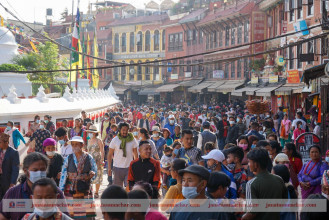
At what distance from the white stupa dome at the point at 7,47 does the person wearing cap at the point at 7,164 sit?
23.2 metres

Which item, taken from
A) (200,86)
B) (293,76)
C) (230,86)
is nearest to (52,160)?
(293,76)

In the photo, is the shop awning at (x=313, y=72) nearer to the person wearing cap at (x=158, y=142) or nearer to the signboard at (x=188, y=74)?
the person wearing cap at (x=158, y=142)

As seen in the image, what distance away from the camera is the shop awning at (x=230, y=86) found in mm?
43562

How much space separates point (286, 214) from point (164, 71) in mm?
60741

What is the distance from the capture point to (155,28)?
225ft

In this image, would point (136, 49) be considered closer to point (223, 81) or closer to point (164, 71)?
point (164, 71)

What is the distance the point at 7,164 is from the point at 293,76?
23725mm

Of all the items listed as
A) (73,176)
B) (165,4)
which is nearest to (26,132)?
(73,176)

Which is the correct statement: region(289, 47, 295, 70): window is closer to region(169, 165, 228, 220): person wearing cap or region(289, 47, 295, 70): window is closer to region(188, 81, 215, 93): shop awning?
region(188, 81, 215, 93): shop awning

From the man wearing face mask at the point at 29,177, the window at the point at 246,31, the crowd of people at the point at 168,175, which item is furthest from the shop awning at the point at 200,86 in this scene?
the man wearing face mask at the point at 29,177

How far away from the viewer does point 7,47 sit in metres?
31.6

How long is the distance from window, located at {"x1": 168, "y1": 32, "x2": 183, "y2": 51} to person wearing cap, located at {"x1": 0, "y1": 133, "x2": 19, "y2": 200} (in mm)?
54407

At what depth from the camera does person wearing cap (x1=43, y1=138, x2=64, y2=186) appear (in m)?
8.45

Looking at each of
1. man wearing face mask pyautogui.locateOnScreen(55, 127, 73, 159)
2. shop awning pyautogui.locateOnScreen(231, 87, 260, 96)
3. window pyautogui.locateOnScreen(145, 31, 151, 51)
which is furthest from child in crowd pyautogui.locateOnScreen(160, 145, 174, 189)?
window pyautogui.locateOnScreen(145, 31, 151, 51)
